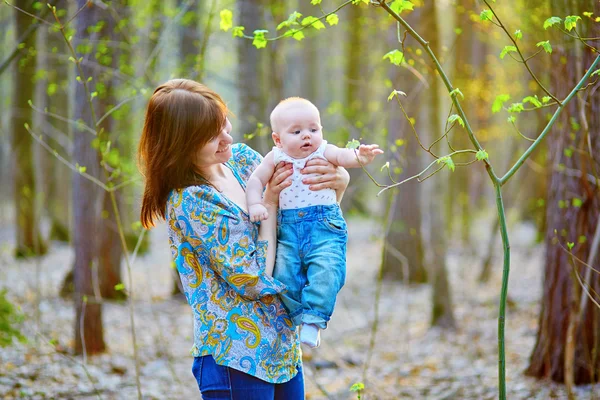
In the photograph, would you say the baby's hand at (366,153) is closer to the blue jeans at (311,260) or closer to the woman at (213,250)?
the blue jeans at (311,260)

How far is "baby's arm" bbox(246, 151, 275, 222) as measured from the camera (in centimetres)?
218

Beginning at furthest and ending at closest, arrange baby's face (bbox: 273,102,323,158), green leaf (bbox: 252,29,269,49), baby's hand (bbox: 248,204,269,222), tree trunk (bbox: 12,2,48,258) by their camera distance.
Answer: tree trunk (bbox: 12,2,48,258) → green leaf (bbox: 252,29,269,49) → baby's face (bbox: 273,102,323,158) → baby's hand (bbox: 248,204,269,222)

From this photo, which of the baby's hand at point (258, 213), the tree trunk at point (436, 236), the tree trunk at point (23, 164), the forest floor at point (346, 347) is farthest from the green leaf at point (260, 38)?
the tree trunk at point (23, 164)

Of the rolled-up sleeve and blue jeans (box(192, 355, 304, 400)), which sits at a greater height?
the rolled-up sleeve

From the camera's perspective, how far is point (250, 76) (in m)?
6.75

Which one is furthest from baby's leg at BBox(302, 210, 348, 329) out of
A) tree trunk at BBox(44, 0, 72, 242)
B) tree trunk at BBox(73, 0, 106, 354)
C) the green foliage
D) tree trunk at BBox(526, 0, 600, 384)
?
tree trunk at BBox(44, 0, 72, 242)

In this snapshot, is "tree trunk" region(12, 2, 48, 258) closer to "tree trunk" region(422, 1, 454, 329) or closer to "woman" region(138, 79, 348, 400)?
"tree trunk" region(422, 1, 454, 329)

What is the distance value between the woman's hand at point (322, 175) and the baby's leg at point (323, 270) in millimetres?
115

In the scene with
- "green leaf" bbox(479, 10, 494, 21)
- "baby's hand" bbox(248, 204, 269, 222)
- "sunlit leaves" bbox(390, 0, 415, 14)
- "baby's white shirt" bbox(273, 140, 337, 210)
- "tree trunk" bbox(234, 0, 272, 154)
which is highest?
"tree trunk" bbox(234, 0, 272, 154)

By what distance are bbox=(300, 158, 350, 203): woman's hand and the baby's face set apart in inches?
2.4

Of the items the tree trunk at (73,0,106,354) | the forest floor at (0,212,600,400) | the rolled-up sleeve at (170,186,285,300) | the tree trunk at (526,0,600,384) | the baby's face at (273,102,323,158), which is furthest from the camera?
the tree trunk at (73,0,106,354)

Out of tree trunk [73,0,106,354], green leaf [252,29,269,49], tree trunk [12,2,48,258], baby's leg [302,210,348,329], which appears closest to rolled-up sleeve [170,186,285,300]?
baby's leg [302,210,348,329]

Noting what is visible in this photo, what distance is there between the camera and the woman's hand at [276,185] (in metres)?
2.29

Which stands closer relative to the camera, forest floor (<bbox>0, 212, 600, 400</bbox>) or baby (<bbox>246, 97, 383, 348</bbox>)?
baby (<bbox>246, 97, 383, 348</bbox>)
